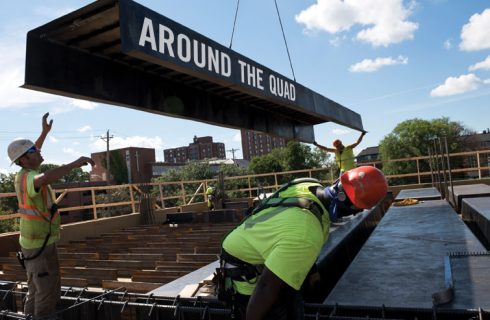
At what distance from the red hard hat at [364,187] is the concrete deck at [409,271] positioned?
85cm

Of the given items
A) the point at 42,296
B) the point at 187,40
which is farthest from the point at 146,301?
→ the point at 187,40

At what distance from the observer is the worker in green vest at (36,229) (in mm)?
3717

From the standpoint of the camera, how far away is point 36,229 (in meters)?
3.86

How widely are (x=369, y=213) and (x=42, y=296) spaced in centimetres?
716

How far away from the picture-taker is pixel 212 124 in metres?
7.36

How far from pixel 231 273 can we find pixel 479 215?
5.74 metres

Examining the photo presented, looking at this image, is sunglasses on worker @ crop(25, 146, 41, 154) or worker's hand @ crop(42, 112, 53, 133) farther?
worker's hand @ crop(42, 112, 53, 133)

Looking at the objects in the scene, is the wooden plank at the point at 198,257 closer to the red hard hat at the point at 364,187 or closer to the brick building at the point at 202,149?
the red hard hat at the point at 364,187

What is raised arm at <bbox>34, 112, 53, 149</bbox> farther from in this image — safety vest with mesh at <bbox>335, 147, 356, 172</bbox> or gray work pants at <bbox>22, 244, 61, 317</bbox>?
safety vest with mesh at <bbox>335, 147, 356, 172</bbox>

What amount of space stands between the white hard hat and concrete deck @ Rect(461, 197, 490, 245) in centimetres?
587

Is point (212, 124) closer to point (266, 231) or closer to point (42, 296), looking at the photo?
point (42, 296)

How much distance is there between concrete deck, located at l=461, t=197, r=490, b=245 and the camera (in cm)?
602

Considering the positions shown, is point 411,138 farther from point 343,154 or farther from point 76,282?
point 76,282

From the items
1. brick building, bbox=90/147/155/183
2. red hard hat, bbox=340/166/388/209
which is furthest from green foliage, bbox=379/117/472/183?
red hard hat, bbox=340/166/388/209
